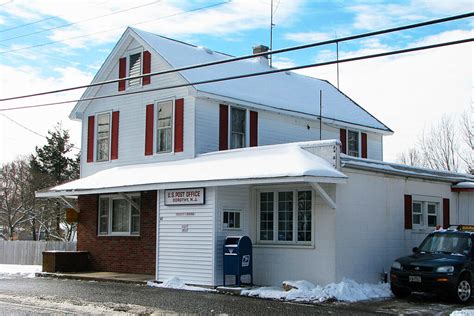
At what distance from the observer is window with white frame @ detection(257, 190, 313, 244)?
18391mm

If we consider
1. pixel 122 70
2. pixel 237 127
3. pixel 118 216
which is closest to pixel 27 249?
pixel 118 216

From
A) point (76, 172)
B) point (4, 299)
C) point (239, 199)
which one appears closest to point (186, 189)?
point (239, 199)

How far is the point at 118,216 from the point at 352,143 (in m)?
11.3

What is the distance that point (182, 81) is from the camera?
2328 cm

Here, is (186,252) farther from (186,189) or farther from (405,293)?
(405,293)

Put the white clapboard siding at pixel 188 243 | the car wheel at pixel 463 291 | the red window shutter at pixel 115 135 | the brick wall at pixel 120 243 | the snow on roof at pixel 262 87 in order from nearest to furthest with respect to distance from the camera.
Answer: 1. the car wheel at pixel 463 291
2. the white clapboard siding at pixel 188 243
3. the brick wall at pixel 120 243
4. the snow on roof at pixel 262 87
5. the red window shutter at pixel 115 135

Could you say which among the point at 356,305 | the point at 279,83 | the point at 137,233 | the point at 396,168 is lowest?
the point at 356,305

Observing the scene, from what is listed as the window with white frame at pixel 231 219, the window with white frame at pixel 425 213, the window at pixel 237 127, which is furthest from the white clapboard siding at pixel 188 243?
the window with white frame at pixel 425 213

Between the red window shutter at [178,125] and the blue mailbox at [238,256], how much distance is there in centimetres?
560

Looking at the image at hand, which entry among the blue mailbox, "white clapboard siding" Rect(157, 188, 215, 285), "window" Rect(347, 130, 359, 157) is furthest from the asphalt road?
"window" Rect(347, 130, 359, 157)

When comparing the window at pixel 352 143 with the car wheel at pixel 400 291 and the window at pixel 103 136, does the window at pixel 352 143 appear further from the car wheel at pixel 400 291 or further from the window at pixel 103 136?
the car wheel at pixel 400 291

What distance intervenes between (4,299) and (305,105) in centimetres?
1555

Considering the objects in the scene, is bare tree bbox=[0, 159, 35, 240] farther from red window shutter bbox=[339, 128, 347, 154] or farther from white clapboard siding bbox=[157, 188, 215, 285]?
white clapboard siding bbox=[157, 188, 215, 285]

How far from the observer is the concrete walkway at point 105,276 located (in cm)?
2051
